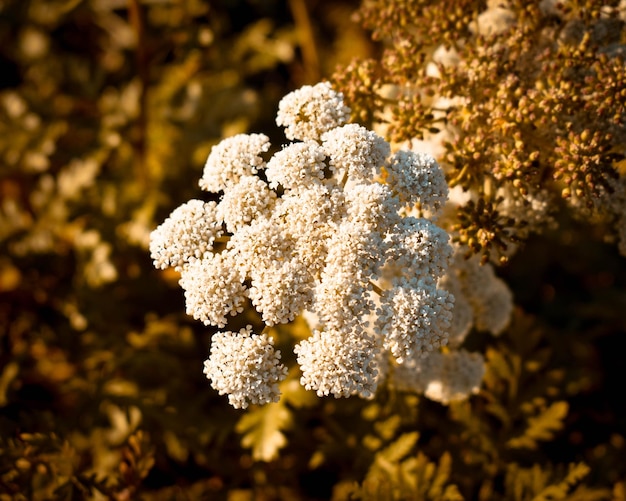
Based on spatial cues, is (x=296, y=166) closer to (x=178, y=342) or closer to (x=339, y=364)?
(x=339, y=364)

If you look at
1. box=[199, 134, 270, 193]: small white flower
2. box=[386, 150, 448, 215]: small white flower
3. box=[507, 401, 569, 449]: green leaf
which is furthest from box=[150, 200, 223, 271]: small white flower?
box=[507, 401, 569, 449]: green leaf

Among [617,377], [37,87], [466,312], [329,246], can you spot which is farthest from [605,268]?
[37,87]

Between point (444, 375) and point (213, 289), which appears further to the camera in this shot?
point (444, 375)

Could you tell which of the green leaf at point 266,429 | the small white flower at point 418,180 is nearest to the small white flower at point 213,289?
the small white flower at point 418,180

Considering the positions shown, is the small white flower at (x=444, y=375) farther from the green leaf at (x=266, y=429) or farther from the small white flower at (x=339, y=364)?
the small white flower at (x=339, y=364)

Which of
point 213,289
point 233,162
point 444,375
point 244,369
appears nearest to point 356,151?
point 233,162

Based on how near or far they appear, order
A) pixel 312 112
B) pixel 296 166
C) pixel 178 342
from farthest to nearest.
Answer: pixel 178 342
pixel 312 112
pixel 296 166

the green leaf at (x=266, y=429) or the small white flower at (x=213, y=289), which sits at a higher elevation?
the small white flower at (x=213, y=289)

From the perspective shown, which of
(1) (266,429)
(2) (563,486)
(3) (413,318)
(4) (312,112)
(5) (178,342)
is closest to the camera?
(3) (413,318)
